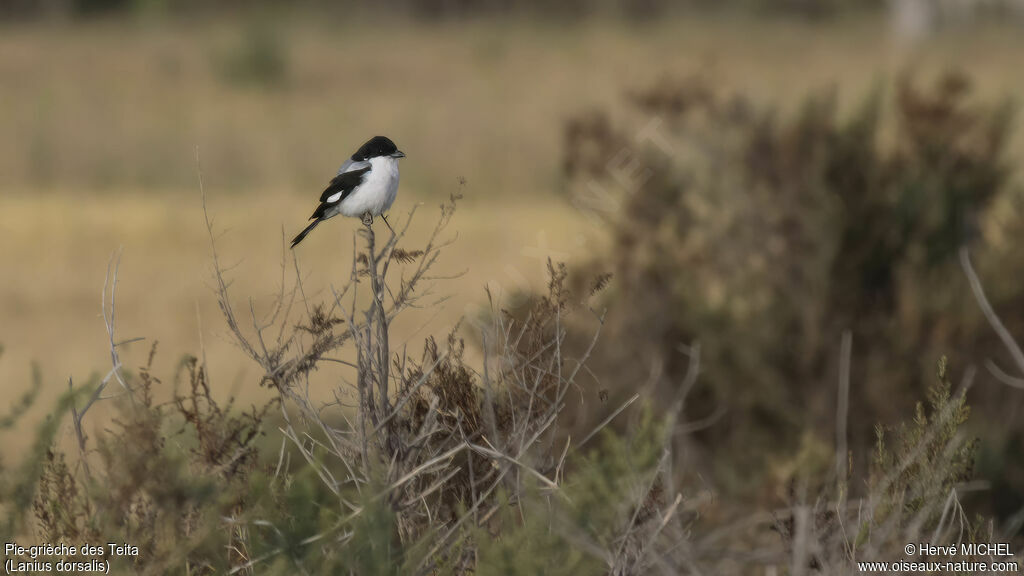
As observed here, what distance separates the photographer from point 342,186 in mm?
3527

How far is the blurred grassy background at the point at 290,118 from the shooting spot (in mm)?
13875

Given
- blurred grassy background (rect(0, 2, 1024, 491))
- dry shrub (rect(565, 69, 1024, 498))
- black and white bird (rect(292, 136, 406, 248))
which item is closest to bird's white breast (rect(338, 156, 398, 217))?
black and white bird (rect(292, 136, 406, 248))

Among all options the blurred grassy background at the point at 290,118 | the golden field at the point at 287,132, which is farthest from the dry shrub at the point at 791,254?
the golden field at the point at 287,132

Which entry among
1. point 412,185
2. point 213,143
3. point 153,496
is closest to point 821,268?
point 153,496

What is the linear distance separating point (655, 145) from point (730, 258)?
35.3 inches

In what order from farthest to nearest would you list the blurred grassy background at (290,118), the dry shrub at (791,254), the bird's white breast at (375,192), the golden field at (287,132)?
1. the blurred grassy background at (290,118)
2. the golden field at (287,132)
3. the dry shrub at (791,254)
4. the bird's white breast at (375,192)

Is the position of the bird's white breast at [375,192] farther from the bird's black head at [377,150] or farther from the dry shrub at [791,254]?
the dry shrub at [791,254]

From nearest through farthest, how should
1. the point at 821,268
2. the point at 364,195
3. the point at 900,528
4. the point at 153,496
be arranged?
the point at 153,496
the point at 900,528
the point at 364,195
the point at 821,268

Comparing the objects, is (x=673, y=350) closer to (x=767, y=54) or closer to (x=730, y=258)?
(x=730, y=258)

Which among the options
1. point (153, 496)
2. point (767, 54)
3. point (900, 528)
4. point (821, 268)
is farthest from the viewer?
point (767, 54)

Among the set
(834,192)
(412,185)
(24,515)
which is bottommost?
(412,185)

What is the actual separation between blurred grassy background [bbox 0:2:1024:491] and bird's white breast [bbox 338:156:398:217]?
433 cm

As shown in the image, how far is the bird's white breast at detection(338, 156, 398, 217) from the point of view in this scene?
3.42 meters

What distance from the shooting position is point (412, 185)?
736 inches
